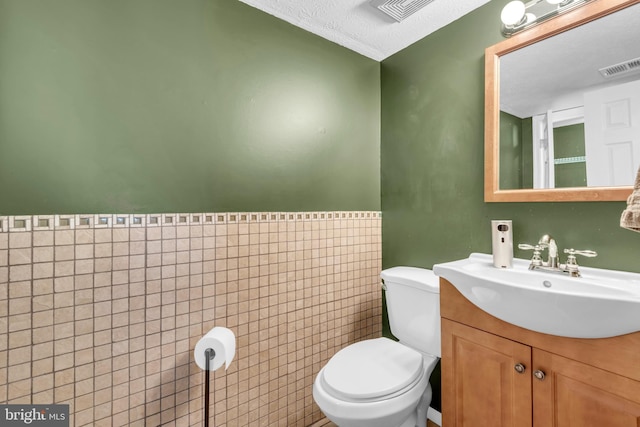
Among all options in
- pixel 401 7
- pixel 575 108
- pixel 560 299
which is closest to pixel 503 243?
pixel 560 299

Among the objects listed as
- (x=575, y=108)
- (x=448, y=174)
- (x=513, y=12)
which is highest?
Answer: (x=513, y=12)

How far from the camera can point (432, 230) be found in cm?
166

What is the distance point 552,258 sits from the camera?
3.71 ft

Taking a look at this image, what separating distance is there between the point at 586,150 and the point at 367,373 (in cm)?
126

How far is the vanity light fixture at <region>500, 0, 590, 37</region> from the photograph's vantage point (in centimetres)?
117

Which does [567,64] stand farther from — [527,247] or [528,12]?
[527,247]

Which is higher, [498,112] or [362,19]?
[362,19]

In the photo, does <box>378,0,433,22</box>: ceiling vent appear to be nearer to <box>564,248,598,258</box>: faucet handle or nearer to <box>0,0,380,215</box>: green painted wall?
<box>0,0,380,215</box>: green painted wall

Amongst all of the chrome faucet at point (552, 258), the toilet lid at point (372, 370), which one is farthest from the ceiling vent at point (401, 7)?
the toilet lid at point (372, 370)

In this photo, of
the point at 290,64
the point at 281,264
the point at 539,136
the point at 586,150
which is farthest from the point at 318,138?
the point at 586,150

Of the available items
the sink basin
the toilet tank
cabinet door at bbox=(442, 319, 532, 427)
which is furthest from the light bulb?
cabinet door at bbox=(442, 319, 532, 427)

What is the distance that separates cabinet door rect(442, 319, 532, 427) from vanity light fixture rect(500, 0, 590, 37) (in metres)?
1.31

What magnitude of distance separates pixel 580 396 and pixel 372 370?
0.69m

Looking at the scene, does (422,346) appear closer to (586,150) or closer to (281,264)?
(281,264)
